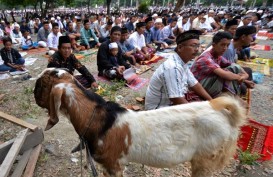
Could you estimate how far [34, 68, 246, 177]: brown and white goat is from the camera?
6.26 ft

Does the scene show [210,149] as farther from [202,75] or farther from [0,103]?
[0,103]

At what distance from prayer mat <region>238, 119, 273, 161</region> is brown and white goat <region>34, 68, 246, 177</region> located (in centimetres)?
154

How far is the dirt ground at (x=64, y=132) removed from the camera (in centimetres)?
303

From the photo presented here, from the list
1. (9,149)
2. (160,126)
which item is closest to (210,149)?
(160,126)

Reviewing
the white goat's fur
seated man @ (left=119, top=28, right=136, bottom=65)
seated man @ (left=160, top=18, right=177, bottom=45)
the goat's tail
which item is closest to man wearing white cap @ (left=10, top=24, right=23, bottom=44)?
seated man @ (left=119, top=28, right=136, bottom=65)

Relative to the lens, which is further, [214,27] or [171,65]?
[214,27]

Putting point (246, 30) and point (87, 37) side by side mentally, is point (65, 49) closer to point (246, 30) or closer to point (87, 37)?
point (246, 30)

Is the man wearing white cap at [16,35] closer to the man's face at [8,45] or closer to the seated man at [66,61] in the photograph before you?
the man's face at [8,45]

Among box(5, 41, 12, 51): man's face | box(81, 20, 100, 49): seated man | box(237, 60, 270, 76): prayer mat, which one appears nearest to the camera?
box(5, 41, 12, 51): man's face

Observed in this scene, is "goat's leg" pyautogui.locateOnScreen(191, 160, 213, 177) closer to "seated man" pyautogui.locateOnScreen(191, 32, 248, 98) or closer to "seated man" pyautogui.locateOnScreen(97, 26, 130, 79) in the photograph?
"seated man" pyautogui.locateOnScreen(191, 32, 248, 98)

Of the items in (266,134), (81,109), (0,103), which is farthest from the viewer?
(0,103)

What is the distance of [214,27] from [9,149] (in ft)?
52.4

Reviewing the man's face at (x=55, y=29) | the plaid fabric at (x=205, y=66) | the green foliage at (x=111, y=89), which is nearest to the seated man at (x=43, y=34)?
the man's face at (x=55, y=29)

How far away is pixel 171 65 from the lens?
2.76 metres
